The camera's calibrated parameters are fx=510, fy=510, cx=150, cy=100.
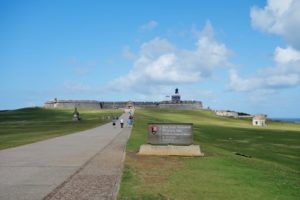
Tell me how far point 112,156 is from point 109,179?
7.44 m

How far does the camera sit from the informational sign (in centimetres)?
2495

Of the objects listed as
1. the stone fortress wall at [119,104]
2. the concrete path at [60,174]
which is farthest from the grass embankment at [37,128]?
the stone fortress wall at [119,104]

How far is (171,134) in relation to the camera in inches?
992

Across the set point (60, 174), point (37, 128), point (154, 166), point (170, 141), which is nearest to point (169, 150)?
point (170, 141)

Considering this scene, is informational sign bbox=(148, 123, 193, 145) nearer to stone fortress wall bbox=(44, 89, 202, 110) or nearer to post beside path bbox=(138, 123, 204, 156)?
post beside path bbox=(138, 123, 204, 156)

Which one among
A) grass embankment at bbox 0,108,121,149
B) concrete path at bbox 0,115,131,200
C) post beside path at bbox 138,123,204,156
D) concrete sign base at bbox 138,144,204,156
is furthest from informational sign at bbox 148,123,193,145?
grass embankment at bbox 0,108,121,149

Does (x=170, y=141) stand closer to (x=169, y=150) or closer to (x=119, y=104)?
(x=169, y=150)

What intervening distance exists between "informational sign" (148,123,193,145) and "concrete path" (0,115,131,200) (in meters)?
1.85

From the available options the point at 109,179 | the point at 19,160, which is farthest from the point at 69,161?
the point at 109,179

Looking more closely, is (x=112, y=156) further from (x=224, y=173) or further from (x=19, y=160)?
(x=224, y=173)

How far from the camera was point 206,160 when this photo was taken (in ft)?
74.4

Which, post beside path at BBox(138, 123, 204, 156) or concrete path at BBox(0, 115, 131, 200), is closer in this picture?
concrete path at BBox(0, 115, 131, 200)

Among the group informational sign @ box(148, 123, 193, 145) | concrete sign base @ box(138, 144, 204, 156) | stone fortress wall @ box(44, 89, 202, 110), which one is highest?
stone fortress wall @ box(44, 89, 202, 110)

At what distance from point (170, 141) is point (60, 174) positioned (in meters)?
9.10
